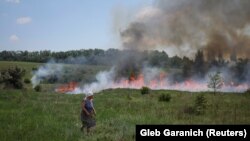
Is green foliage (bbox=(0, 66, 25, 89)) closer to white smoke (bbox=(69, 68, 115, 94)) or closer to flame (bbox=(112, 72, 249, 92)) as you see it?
white smoke (bbox=(69, 68, 115, 94))

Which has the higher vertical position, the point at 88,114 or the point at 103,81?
the point at 103,81

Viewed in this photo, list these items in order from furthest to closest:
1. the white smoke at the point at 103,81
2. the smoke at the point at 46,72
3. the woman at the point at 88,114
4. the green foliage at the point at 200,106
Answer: the smoke at the point at 46,72 → the white smoke at the point at 103,81 → the green foliage at the point at 200,106 → the woman at the point at 88,114

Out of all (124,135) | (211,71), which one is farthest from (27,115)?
(211,71)

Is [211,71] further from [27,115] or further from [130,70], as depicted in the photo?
[27,115]

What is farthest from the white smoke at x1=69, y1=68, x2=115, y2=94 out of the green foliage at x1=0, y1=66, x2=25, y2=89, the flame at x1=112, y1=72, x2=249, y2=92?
the green foliage at x1=0, y1=66, x2=25, y2=89

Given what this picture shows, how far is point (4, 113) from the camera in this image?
2656 centimetres

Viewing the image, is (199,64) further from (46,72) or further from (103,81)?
(46,72)

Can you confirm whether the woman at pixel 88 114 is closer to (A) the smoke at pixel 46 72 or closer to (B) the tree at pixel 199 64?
(B) the tree at pixel 199 64

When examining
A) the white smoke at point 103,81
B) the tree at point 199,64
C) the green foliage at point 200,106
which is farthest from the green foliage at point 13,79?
the green foliage at point 200,106

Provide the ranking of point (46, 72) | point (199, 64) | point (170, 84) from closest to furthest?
point (170, 84), point (199, 64), point (46, 72)

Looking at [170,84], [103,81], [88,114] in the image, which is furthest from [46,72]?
[88,114]

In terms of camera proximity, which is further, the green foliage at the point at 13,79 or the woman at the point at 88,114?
the green foliage at the point at 13,79

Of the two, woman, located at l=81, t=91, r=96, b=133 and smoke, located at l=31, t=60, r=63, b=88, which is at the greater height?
smoke, located at l=31, t=60, r=63, b=88

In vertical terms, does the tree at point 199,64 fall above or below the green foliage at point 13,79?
above
